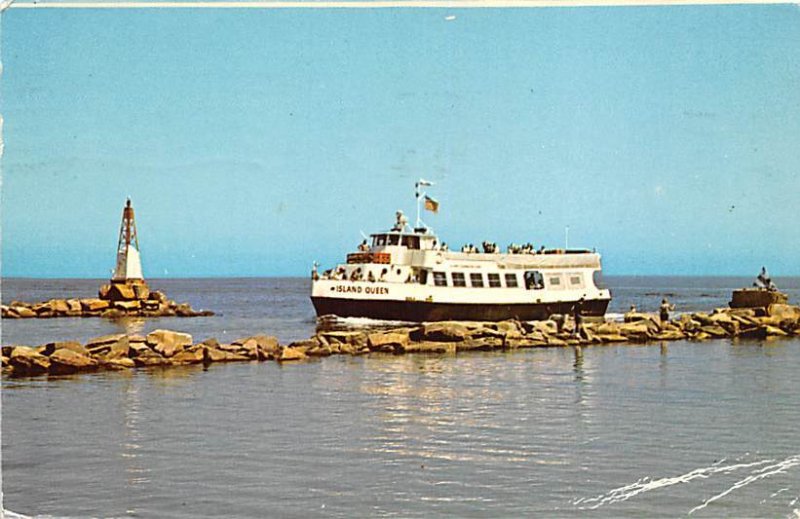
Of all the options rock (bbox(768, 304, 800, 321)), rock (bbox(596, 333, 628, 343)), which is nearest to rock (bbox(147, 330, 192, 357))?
rock (bbox(596, 333, 628, 343))

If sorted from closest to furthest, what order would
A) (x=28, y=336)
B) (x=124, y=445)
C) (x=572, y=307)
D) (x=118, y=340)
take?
(x=124, y=445) < (x=118, y=340) < (x=28, y=336) < (x=572, y=307)

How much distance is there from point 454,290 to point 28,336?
57.9ft

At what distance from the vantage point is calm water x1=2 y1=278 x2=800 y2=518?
34.2 feet

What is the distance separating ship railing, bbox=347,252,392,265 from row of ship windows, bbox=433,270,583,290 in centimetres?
218

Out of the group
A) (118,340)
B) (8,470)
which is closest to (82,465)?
(8,470)

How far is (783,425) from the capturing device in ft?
49.1

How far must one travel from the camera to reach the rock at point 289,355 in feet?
81.5

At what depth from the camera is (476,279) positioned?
40188 mm

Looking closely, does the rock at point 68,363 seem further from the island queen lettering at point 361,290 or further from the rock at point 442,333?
the island queen lettering at point 361,290

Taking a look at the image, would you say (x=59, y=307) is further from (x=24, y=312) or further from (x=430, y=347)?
(x=430, y=347)

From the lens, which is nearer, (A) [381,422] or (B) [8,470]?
(B) [8,470]

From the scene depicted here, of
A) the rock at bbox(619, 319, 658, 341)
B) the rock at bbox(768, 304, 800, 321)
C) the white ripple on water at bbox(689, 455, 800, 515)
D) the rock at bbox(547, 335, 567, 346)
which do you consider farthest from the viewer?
the rock at bbox(768, 304, 800, 321)

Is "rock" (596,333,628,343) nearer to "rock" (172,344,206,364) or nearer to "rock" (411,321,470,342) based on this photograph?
"rock" (411,321,470,342)

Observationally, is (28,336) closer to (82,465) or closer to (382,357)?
(382,357)
